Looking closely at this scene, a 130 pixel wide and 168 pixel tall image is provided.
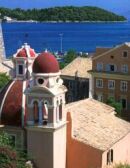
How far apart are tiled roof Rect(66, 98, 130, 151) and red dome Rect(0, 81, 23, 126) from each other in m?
2.35

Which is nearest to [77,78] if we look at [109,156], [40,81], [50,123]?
[109,156]

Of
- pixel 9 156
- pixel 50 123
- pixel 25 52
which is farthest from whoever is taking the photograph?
pixel 25 52

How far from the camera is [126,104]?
2211 inches

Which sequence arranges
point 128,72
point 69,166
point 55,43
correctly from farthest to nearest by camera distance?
point 55,43, point 128,72, point 69,166

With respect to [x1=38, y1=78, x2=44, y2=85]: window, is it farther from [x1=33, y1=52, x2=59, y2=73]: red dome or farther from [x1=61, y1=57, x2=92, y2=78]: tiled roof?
[x1=61, y1=57, x2=92, y2=78]: tiled roof

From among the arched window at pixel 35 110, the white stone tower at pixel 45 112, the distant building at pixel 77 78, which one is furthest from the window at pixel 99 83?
the arched window at pixel 35 110

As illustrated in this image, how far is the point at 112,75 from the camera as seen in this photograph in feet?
188

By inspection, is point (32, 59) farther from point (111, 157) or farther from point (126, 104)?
point (126, 104)

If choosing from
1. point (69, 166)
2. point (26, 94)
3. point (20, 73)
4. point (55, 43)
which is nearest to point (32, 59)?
point (20, 73)

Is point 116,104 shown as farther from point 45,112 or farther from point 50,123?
point 50,123

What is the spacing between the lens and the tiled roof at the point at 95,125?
91.2 ft

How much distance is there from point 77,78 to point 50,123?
37.5m

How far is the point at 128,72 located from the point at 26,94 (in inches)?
1214

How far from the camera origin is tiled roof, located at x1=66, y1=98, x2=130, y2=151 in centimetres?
2780
